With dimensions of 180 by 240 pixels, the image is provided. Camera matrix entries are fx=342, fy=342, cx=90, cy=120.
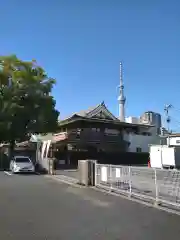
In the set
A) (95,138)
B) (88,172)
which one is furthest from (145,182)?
(95,138)

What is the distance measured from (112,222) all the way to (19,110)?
34.7 meters

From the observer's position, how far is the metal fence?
10.1 m

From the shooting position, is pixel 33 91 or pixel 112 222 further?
pixel 33 91

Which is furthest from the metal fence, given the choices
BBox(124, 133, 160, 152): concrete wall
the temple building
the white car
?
BBox(124, 133, 160, 152): concrete wall

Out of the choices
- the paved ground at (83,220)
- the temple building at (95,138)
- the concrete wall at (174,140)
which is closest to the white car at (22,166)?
the temple building at (95,138)

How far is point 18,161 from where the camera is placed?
31.0 m

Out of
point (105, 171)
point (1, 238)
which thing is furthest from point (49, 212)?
point (105, 171)

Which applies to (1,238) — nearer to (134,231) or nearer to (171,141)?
(134,231)

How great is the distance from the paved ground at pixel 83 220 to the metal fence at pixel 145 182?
65 cm

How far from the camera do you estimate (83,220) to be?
865 centimetres

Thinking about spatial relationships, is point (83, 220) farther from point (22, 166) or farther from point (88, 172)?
point (22, 166)

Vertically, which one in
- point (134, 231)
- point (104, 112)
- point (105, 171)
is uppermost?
point (104, 112)

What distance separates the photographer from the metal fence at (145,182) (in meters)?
10.1

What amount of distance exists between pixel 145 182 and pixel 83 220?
3.76 m
